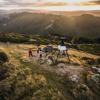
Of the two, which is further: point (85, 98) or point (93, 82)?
point (93, 82)

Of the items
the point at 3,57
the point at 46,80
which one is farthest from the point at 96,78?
the point at 3,57

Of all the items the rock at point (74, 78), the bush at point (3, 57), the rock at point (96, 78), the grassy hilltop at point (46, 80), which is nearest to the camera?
the grassy hilltop at point (46, 80)

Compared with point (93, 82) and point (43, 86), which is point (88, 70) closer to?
point (93, 82)

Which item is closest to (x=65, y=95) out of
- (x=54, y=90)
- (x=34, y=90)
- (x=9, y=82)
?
(x=54, y=90)

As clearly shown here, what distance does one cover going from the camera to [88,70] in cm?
6084

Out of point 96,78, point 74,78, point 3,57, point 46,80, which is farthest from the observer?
point 3,57

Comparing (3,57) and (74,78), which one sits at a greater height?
(3,57)

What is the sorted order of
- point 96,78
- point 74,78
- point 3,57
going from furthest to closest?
point 3,57 → point 96,78 → point 74,78

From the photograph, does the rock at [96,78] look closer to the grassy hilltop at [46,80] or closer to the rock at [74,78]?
the grassy hilltop at [46,80]

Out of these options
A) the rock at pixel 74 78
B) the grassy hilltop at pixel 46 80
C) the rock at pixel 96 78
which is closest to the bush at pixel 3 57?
the grassy hilltop at pixel 46 80

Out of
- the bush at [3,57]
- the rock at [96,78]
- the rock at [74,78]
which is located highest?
the bush at [3,57]

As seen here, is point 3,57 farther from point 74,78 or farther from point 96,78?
point 96,78

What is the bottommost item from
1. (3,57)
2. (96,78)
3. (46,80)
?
(96,78)

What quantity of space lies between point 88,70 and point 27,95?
59.4 feet
